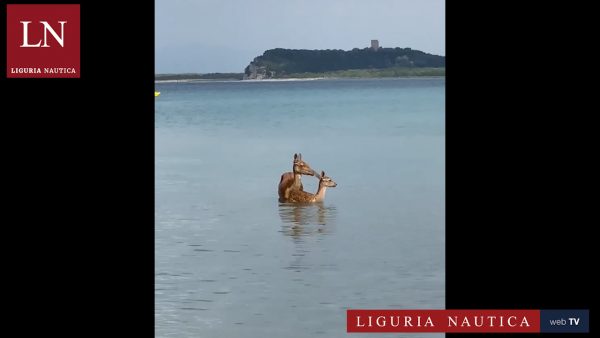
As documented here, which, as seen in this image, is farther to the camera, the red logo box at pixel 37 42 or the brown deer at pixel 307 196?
the brown deer at pixel 307 196

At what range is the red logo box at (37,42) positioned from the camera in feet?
24.1

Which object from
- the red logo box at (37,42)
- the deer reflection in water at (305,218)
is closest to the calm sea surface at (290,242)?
the deer reflection in water at (305,218)

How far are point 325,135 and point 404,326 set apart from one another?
27.8m

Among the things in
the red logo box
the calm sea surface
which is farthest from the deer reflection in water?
the red logo box

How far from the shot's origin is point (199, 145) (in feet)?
105

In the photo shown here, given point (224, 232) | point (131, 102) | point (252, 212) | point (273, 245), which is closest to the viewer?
point (131, 102)

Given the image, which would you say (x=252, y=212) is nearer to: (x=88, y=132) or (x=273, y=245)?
(x=273, y=245)

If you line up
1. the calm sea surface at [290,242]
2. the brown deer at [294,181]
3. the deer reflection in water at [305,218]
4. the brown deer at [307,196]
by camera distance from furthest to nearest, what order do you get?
the brown deer at [294,181] → the brown deer at [307,196] → the deer reflection in water at [305,218] → the calm sea surface at [290,242]

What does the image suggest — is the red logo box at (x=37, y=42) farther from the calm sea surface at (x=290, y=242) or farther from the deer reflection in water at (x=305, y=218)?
the deer reflection in water at (x=305, y=218)

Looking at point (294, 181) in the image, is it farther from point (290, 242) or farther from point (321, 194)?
point (290, 242)

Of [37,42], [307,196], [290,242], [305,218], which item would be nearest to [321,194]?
[307,196]

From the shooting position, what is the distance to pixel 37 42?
761cm

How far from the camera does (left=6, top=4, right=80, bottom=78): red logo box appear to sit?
24.1ft
